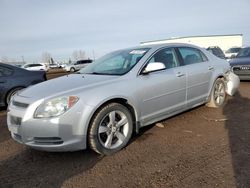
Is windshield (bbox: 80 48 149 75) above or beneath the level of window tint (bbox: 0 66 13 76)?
above

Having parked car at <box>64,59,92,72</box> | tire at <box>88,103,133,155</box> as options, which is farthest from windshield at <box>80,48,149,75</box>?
parked car at <box>64,59,92,72</box>

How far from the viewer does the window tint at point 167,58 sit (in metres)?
4.68

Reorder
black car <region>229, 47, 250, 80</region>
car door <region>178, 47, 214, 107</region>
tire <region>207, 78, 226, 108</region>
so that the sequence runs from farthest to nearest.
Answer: black car <region>229, 47, 250, 80</region> → tire <region>207, 78, 226, 108</region> → car door <region>178, 47, 214, 107</region>

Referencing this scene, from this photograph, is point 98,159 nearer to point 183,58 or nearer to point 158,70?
point 158,70

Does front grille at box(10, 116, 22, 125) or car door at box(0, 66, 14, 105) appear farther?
car door at box(0, 66, 14, 105)

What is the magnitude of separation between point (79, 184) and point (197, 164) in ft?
4.75

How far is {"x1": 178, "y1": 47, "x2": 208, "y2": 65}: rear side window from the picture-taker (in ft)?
17.1

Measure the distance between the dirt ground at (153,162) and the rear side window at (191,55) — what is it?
1.32 metres

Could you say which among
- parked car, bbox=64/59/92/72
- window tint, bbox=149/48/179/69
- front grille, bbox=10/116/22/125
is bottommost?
parked car, bbox=64/59/92/72

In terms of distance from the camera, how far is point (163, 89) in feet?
14.8

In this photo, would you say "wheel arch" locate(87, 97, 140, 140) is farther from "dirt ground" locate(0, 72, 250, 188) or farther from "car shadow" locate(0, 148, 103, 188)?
"car shadow" locate(0, 148, 103, 188)

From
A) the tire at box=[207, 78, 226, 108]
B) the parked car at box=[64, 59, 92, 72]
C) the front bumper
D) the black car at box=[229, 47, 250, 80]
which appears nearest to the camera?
the front bumper

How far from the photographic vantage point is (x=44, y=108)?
341 cm

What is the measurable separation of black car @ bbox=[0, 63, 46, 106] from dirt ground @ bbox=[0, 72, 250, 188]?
8.70ft
